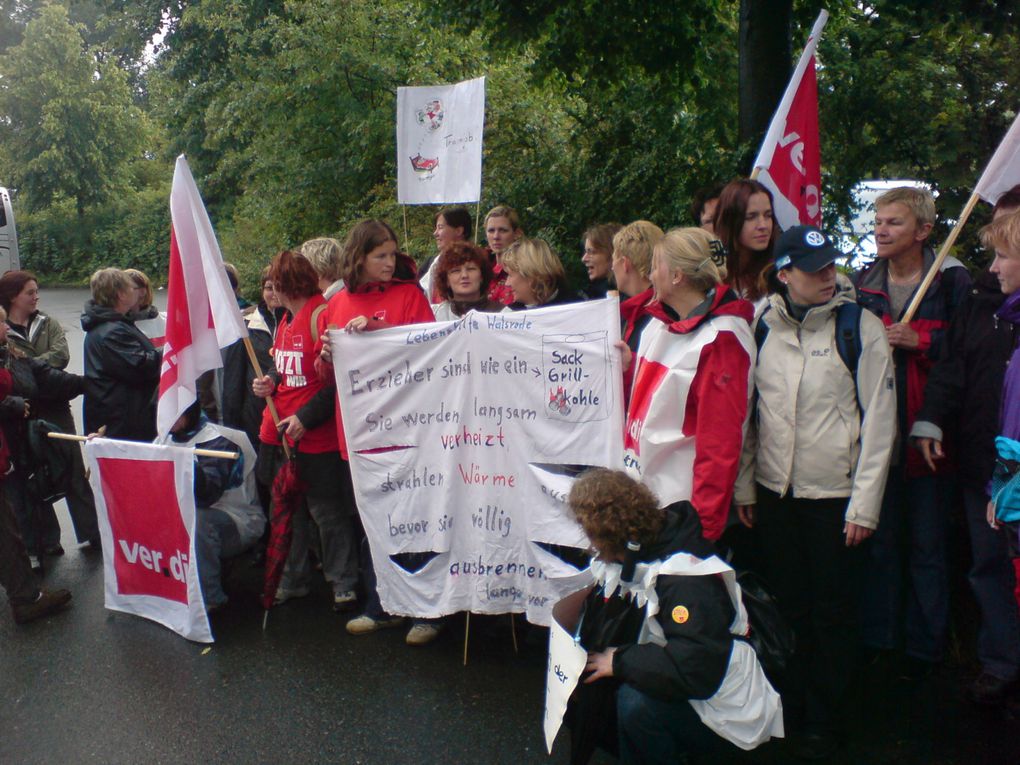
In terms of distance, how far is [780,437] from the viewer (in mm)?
3492

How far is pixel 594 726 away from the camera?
3115 mm

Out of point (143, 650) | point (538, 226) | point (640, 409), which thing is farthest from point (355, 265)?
point (538, 226)

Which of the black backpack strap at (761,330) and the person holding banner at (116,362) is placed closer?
the black backpack strap at (761,330)

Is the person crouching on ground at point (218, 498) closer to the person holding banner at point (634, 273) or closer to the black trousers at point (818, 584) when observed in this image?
the person holding banner at point (634, 273)

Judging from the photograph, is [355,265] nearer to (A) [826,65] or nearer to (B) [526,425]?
(B) [526,425]

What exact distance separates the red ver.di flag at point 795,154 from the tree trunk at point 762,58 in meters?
1.89

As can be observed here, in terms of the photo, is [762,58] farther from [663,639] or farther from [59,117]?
[59,117]

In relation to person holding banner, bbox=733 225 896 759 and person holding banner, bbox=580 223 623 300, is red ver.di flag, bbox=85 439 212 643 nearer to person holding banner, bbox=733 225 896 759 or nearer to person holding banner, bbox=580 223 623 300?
person holding banner, bbox=580 223 623 300

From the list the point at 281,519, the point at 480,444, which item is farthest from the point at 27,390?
the point at 480,444

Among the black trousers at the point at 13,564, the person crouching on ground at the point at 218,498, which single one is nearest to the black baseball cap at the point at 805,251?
the person crouching on ground at the point at 218,498

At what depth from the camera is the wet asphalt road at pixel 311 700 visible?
3752 millimetres

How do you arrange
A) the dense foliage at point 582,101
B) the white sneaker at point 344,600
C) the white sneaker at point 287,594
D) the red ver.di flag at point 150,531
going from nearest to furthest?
the red ver.di flag at point 150,531 → the white sneaker at point 344,600 → the white sneaker at point 287,594 → the dense foliage at point 582,101

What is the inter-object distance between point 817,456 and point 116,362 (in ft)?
14.0

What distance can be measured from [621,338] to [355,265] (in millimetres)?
1403
